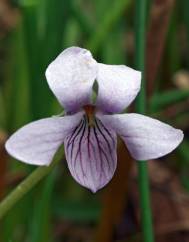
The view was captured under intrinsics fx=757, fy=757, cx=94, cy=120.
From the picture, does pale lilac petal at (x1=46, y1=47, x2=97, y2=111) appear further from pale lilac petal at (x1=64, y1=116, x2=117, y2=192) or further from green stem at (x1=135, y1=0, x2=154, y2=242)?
green stem at (x1=135, y1=0, x2=154, y2=242)

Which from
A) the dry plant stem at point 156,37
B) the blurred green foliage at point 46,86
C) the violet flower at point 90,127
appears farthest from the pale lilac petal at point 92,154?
the dry plant stem at point 156,37

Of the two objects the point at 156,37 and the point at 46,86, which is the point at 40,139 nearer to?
the point at 156,37

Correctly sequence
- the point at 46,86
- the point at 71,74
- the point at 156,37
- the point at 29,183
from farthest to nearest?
the point at 46,86 → the point at 156,37 → the point at 29,183 → the point at 71,74

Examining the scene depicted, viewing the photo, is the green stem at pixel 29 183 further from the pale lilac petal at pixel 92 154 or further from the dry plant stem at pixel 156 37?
the dry plant stem at pixel 156 37

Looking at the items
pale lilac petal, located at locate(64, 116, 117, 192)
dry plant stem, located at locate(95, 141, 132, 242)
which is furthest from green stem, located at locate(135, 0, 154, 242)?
dry plant stem, located at locate(95, 141, 132, 242)

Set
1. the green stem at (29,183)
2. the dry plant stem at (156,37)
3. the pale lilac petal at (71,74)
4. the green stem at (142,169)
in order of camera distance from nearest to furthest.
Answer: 1. the pale lilac petal at (71,74)
2. the green stem at (29,183)
3. the green stem at (142,169)
4. the dry plant stem at (156,37)

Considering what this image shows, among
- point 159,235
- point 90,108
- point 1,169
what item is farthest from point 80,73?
point 159,235

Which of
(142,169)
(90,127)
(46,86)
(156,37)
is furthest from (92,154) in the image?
(46,86)
